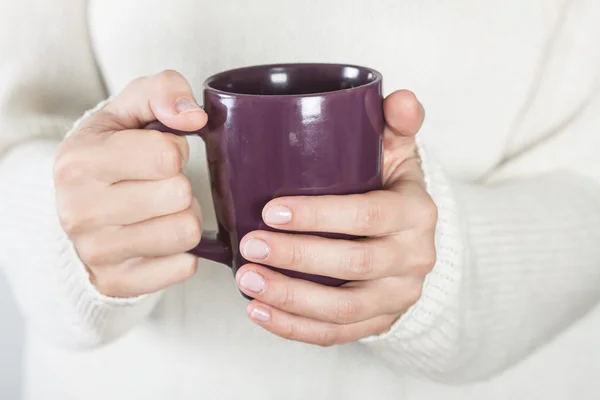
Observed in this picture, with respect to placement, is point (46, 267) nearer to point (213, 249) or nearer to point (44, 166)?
point (44, 166)

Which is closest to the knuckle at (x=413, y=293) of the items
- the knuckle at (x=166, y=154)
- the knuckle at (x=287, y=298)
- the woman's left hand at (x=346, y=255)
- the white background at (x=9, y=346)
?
the woman's left hand at (x=346, y=255)

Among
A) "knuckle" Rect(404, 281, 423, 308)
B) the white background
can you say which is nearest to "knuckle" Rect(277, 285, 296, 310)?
"knuckle" Rect(404, 281, 423, 308)

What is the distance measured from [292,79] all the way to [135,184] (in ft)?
0.51

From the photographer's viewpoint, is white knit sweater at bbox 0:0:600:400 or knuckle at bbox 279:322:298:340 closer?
knuckle at bbox 279:322:298:340

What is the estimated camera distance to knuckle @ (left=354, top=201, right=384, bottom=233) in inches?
16.9

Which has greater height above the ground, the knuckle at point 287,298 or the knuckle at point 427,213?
the knuckle at point 427,213

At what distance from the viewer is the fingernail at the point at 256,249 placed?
0.42 m

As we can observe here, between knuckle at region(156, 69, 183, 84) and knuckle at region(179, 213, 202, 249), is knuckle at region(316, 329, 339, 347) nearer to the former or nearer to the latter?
knuckle at region(179, 213, 202, 249)

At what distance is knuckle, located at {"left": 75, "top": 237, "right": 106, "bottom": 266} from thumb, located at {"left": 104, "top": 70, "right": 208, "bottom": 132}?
0.10 metres

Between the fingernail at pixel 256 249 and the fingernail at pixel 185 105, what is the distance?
0.10 meters

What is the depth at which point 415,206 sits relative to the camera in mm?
458

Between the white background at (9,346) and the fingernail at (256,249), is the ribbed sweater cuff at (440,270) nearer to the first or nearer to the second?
the fingernail at (256,249)

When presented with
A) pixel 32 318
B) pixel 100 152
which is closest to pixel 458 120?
pixel 100 152

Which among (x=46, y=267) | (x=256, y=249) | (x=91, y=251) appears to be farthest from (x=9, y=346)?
(x=256, y=249)
